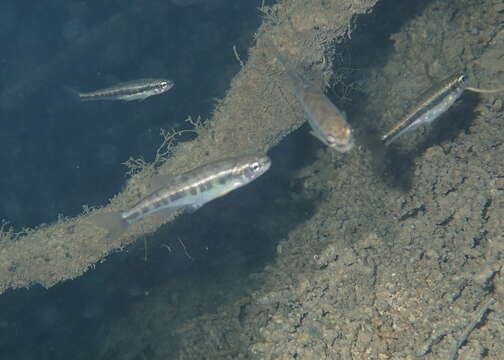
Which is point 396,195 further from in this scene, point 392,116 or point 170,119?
point 170,119

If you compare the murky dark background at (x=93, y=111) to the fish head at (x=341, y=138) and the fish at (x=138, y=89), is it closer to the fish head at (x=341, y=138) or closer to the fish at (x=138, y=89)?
the fish at (x=138, y=89)

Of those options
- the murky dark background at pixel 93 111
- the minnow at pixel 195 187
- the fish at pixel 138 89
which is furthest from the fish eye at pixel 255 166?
the murky dark background at pixel 93 111

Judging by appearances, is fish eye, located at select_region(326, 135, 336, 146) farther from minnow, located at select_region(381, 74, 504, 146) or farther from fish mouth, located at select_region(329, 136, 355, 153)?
minnow, located at select_region(381, 74, 504, 146)

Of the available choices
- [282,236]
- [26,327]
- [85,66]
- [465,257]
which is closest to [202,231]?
[282,236]

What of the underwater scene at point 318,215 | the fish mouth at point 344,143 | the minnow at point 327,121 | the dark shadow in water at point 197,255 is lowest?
the dark shadow in water at point 197,255

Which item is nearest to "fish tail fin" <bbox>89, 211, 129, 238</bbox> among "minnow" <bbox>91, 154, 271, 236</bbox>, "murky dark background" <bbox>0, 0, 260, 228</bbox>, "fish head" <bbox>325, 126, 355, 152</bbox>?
"minnow" <bbox>91, 154, 271, 236</bbox>

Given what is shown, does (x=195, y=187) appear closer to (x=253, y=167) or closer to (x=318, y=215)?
(x=253, y=167)

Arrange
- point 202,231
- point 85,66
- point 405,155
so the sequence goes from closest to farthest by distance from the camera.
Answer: point 405,155
point 202,231
point 85,66
